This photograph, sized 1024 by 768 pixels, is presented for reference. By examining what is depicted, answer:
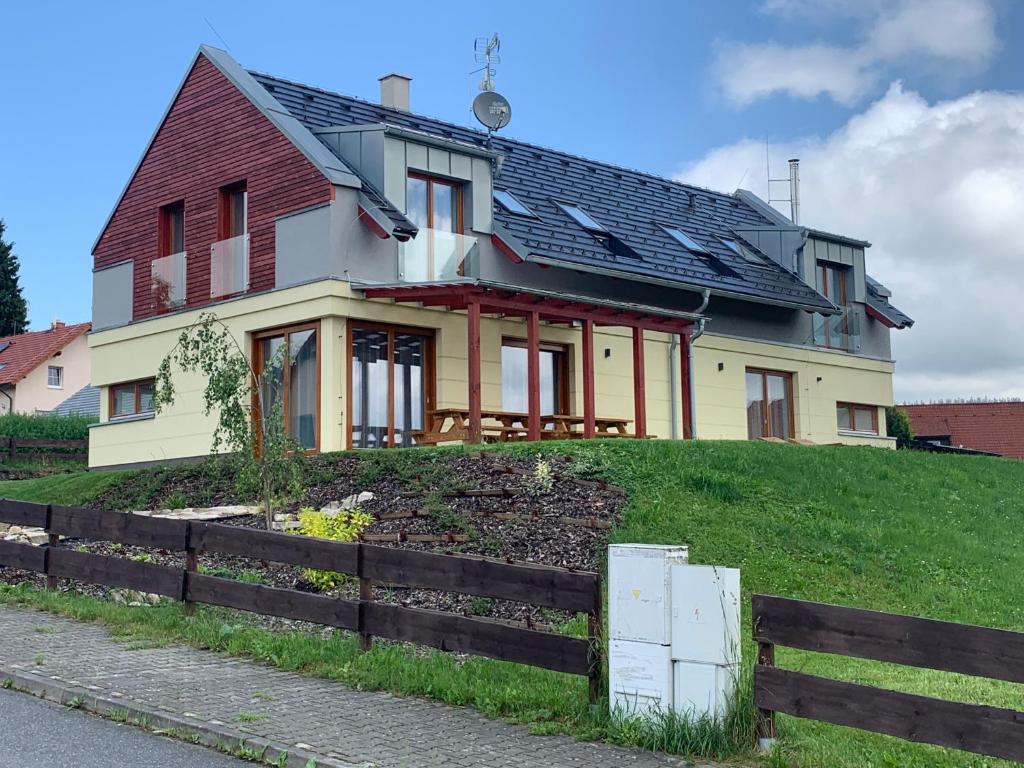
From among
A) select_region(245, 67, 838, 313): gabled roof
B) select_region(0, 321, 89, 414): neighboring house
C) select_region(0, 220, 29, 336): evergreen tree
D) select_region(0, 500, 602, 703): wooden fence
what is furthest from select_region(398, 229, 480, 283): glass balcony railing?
select_region(0, 220, 29, 336): evergreen tree

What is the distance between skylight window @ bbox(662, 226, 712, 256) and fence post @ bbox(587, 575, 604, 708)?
1871 cm

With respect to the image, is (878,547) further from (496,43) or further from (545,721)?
(496,43)

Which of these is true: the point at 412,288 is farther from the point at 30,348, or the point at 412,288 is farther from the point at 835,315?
the point at 30,348

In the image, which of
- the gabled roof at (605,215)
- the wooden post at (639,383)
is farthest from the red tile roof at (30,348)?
the wooden post at (639,383)

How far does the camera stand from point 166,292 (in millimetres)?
22078

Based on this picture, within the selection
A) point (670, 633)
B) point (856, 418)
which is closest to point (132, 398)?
point (856, 418)

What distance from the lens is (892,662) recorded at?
625cm

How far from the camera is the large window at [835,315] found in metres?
27.6

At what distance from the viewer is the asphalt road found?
6.38 m

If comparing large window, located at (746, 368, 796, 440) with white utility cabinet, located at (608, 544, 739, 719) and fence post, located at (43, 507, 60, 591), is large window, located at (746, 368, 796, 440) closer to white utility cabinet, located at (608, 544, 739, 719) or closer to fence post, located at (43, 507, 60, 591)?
fence post, located at (43, 507, 60, 591)

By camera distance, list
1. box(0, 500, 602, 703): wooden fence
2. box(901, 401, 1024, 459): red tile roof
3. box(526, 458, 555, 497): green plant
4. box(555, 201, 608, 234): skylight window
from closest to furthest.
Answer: box(0, 500, 602, 703): wooden fence → box(526, 458, 555, 497): green plant → box(555, 201, 608, 234): skylight window → box(901, 401, 1024, 459): red tile roof

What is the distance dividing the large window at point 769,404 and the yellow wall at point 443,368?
0.75ft

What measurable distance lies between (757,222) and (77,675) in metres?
25.2

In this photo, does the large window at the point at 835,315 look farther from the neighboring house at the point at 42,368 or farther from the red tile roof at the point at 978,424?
the neighboring house at the point at 42,368
